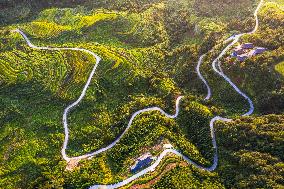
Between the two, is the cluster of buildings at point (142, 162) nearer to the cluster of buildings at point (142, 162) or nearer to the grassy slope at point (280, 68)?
the cluster of buildings at point (142, 162)

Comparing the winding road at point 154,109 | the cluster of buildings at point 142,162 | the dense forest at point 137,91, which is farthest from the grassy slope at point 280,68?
the cluster of buildings at point 142,162

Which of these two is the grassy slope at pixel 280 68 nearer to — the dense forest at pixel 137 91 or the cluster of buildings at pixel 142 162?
the dense forest at pixel 137 91

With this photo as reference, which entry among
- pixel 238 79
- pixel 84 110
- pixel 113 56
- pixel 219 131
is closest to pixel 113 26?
pixel 113 56

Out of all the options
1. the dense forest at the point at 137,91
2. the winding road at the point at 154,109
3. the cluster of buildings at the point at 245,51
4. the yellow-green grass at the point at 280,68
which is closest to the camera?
the winding road at the point at 154,109

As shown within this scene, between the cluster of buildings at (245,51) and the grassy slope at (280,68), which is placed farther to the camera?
the cluster of buildings at (245,51)

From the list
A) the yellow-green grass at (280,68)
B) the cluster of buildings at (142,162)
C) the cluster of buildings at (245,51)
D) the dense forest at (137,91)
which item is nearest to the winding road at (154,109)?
the cluster of buildings at (142,162)

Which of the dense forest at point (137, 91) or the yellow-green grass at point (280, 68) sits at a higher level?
the yellow-green grass at point (280, 68)

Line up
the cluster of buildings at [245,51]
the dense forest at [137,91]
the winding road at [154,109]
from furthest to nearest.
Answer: the cluster of buildings at [245,51]
the dense forest at [137,91]
the winding road at [154,109]

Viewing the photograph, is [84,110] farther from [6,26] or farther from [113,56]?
[6,26]
